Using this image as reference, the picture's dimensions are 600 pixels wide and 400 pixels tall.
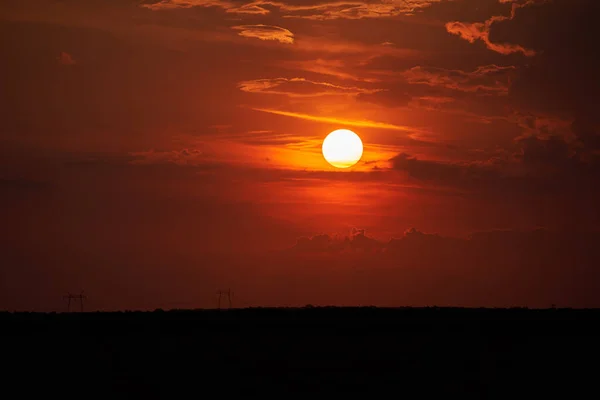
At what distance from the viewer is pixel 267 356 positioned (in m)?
67.3

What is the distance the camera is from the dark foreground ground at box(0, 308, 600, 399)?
5622cm

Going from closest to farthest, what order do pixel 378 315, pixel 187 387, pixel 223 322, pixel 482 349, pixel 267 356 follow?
pixel 187 387
pixel 267 356
pixel 482 349
pixel 223 322
pixel 378 315

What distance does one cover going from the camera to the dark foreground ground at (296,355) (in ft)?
184

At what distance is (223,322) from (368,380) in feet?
114

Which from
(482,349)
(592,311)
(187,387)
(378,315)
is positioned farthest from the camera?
(592,311)

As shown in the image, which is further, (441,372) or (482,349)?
(482,349)

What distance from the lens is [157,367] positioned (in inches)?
2467

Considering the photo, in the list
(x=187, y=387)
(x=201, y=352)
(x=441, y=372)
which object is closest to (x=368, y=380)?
(x=441, y=372)

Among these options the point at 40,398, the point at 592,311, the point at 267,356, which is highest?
the point at 592,311

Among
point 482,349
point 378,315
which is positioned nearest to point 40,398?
point 482,349

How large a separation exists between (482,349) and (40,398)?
3571cm

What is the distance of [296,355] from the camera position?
68.6 meters

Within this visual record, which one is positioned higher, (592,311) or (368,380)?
(592,311)

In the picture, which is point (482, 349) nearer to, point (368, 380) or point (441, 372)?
point (441, 372)
